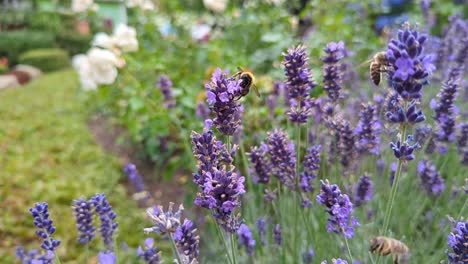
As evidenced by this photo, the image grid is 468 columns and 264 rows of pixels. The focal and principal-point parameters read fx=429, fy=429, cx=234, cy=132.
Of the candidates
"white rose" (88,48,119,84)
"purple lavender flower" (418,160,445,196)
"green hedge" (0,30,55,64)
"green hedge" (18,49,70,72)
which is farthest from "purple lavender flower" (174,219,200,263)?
"green hedge" (0,30,55,64)

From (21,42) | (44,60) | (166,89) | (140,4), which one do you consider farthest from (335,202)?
(21,42)

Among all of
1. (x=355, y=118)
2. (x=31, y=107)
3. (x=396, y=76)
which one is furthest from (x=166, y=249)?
(x=31, y=107)

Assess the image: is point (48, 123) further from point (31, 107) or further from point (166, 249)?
point (166, 249)

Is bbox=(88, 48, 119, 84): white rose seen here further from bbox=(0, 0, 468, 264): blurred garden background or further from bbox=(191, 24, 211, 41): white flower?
bbox=(191, 24, 211, 41): white flower

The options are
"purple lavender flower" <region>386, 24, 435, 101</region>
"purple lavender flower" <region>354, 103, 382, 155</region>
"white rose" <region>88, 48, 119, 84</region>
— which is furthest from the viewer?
"white rose" <region>88, 48, 119, 84</region>

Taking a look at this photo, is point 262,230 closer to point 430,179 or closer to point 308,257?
point 308,257

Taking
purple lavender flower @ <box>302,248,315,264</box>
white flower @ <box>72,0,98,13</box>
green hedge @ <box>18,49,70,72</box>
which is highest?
white flower @ <box>72,0,98,13</box>

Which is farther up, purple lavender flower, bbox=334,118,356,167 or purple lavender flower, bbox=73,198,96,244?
purple lavender flower, bbox=334,118,356,167

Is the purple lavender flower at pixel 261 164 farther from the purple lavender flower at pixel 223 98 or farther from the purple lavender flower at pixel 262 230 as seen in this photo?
the purple lavender flower at pixel 223 98
